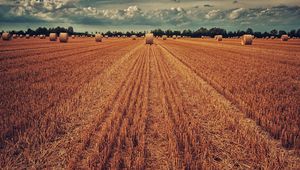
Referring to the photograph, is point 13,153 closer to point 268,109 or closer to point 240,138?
point 240,138

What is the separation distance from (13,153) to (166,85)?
655cm

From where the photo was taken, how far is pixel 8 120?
18.6 ft

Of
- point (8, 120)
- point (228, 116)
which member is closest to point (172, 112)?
point (228, 116)

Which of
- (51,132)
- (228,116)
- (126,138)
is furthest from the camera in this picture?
(228,116)

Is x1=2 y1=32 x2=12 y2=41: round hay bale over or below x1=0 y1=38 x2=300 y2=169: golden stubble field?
over

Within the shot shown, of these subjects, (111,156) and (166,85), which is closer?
(111,156)

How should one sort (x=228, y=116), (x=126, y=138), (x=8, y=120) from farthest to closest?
(x=228, y=116)
(x=8, y=120)
(x=126, y=138)

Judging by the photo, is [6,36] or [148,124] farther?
[6,36]

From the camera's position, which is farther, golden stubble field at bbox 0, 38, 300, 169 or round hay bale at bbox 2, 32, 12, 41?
round hay bale at bbox 2, 32, 12, 41

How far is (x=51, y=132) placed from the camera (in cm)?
517

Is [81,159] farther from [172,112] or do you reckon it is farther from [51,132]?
[172,112]

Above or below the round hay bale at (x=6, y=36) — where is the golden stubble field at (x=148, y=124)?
below

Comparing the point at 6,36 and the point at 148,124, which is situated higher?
the point at 6,36

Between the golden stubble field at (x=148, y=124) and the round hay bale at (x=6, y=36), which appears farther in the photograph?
the round hay bale at (x=6, y=36)
